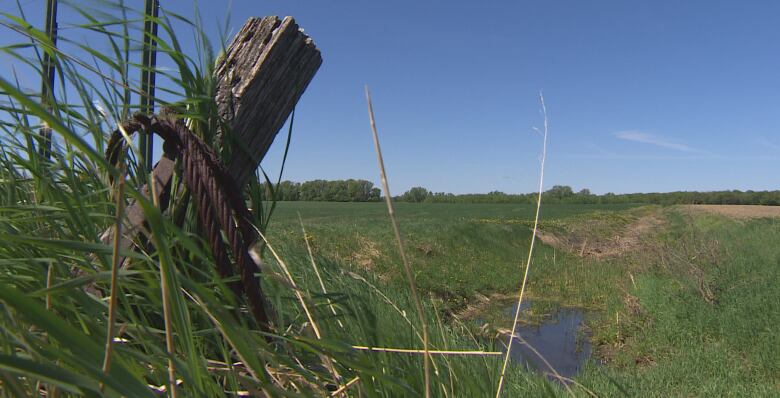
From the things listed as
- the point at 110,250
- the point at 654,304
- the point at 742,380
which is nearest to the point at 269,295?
the point at 110,250

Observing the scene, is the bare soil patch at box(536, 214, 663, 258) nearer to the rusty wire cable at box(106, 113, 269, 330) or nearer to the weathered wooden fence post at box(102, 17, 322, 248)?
the weathered wooden fence post at box(102, 17, 322, 248)

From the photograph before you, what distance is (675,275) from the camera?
10.8 metres

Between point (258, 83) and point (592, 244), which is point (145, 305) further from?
point (592, 244)

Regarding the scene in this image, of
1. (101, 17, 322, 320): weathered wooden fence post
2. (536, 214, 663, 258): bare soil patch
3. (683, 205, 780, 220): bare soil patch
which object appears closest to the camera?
(101, 17, 322, 320): weathered wooden fence post

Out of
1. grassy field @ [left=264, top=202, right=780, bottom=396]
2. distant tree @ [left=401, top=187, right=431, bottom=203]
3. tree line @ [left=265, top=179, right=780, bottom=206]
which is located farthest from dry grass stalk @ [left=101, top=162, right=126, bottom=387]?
distant tree @ [left=401, top=187, right=431, bottom=203]

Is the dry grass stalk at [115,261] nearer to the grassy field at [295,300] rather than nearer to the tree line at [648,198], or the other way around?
the grassy field at [295,300]

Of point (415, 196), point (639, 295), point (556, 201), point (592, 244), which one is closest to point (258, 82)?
point (639, 295)

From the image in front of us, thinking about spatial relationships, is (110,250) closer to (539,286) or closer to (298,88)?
(298,88)

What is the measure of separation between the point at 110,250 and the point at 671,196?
4118 inches

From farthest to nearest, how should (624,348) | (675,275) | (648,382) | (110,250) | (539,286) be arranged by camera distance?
(539,286) → (675,275) → (624,348) → (648,382) → (110,250)

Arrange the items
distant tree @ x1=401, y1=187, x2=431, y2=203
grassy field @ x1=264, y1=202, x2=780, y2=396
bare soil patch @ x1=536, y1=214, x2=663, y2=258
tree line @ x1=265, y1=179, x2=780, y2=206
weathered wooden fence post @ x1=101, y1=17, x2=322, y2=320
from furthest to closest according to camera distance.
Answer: distant tree @ x1=401, y1=187, x2=431, y2=203
tree line @ x1=265, y1=179, x2=780, y2=206
bare soil patch @ x1=536, y1=214, x2=663, y2=258
grassy field @ x1=264, y1=202, x2=780, y2=396
weathered wooden fence post @ x1=101, y1=17, x2=322, y2=320

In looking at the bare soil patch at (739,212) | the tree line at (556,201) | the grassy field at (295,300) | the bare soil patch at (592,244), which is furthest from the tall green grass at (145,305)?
the tree line at (556,201)

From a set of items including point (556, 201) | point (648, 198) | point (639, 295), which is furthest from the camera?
point (648, 198)

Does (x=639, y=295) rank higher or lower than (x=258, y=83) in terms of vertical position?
lower
